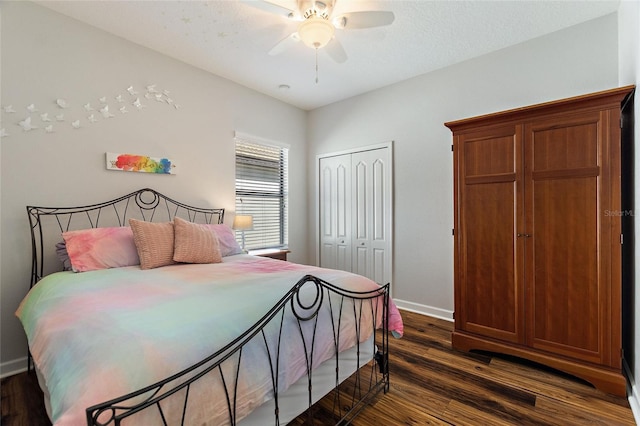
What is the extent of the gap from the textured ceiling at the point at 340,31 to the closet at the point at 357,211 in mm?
1112

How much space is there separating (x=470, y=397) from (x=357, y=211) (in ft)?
8.30

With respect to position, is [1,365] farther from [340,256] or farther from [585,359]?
[585,359]

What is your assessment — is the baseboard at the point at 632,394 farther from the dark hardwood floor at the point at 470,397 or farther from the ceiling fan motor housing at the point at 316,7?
the ceiling fan motor housing at the point at 316,7

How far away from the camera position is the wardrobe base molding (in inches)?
75.2

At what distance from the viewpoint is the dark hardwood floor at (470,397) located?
1.69 metres

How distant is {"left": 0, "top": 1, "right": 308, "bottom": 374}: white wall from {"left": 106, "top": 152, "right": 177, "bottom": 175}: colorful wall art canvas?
0.19ft

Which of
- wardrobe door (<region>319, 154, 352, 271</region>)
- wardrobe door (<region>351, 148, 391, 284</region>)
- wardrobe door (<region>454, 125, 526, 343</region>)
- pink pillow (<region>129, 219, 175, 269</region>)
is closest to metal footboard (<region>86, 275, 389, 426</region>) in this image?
wardrobe door (<region>454, 125, 526, 343</region>)

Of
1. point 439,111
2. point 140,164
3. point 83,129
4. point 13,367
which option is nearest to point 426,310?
point 439,111

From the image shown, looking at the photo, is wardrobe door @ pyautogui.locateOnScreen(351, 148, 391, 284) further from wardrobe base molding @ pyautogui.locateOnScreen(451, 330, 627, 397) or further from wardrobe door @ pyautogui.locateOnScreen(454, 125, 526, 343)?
wardrobe base molding @ pyautogui.locateOnScreen(451, 330, 627, 397)

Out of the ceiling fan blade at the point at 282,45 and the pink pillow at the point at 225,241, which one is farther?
the pink pillow at the point at 225,241

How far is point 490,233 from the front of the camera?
2.43 m

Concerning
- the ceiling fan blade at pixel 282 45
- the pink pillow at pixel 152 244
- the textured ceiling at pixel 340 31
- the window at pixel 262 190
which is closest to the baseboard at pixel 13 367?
the pink pillow at pixel 152 244

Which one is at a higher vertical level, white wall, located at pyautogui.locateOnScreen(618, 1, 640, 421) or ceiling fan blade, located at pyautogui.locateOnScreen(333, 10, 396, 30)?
ceiling fan blade, located at pyautogui.locateOnScreen(333, 10, 396, 30)

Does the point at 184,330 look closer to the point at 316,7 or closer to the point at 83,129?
the point at 316,7
